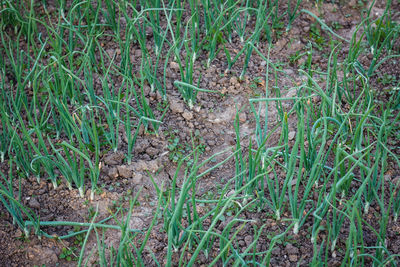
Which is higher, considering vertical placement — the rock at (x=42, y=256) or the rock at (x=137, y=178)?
the rock at (x=137, y=178)

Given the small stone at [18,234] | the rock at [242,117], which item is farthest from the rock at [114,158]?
the rock at [242,117]

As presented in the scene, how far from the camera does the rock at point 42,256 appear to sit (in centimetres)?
214

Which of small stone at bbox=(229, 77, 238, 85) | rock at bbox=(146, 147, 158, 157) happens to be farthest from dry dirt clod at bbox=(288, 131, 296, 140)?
rock at bbox=(146, 147, 158, 157)

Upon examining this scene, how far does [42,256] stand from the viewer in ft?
7.05

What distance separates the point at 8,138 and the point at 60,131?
276 mm

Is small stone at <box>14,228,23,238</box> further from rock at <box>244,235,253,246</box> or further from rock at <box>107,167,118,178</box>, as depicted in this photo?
rock at <box>244,235,253,246</box>

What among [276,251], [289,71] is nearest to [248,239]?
[276,251]

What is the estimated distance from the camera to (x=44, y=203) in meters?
2.34

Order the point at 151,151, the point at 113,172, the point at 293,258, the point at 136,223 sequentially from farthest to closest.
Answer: the point at 151,151, the point at 113,172, the point at 136,223, the point at 293,258

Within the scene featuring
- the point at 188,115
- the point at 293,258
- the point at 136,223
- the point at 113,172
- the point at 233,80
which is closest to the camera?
the point at 293,258

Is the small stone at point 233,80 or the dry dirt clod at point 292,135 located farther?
the small stone at point 233,80

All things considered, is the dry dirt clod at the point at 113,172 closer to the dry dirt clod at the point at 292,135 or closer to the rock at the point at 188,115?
the rock at the point at 188,115

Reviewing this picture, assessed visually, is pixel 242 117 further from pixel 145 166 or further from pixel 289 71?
pixel 145 166

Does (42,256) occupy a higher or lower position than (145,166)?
lower
